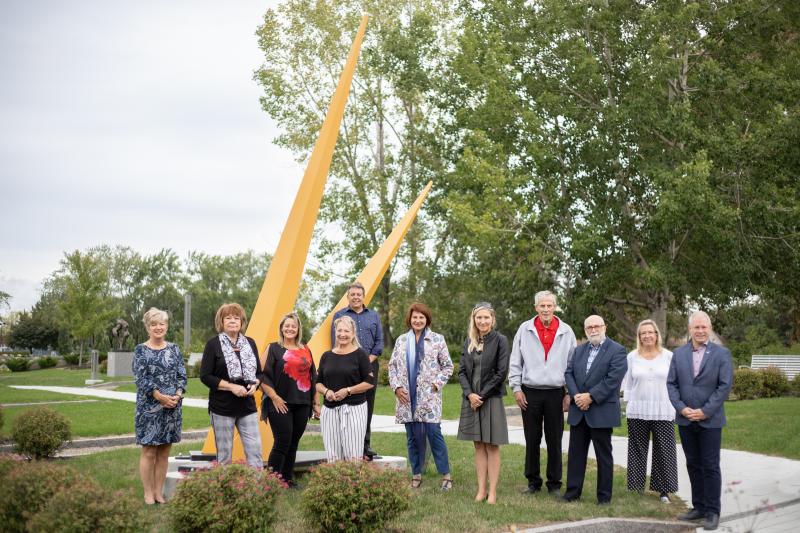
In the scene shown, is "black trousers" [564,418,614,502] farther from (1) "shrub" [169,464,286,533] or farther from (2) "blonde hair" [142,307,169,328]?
(2) "blonde hair" [142,307,169,328]

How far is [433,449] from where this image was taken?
785 cm

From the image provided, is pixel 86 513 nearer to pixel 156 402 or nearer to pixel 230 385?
pixel 230 385

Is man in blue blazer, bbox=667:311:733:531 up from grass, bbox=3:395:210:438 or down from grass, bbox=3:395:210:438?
up

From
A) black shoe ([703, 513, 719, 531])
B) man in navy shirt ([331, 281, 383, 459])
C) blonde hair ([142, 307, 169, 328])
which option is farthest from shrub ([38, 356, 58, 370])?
black shoe ([703, 513, 719, 531])

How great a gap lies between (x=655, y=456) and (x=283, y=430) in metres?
3.60

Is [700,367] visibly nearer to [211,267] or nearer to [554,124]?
[554,124]

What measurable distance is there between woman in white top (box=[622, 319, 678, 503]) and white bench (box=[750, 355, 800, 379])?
53.6ft

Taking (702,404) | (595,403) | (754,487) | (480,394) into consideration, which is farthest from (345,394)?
(754,487)

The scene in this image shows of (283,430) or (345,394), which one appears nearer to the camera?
(345,394)

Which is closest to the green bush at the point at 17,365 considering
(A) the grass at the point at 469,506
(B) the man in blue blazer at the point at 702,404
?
(A) the grass at the point at 469,506

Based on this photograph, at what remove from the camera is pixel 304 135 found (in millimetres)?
32406

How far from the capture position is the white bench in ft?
73.7

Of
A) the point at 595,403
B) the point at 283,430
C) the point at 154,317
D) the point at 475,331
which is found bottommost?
the point at 283,430

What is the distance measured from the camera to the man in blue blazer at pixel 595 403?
7.31 metres
